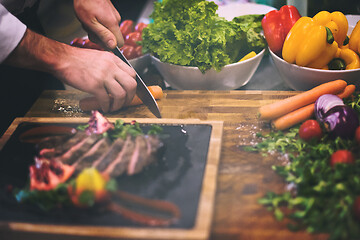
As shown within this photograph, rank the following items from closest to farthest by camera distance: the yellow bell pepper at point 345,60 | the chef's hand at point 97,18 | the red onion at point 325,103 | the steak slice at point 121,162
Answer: the steak slice at point 121,162 < the red onion at point 325,103 < the yellow bell pepper at point 345,60 < the chef's hand at point 97,18

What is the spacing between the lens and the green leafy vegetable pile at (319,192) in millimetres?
1236

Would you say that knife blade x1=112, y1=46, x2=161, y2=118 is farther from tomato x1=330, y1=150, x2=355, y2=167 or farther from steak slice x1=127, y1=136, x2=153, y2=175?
tomato x1=330, y1=150, x2=355, y2=167

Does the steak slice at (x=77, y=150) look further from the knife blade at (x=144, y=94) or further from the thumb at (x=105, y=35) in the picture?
the thumb at (x=105, y=35)

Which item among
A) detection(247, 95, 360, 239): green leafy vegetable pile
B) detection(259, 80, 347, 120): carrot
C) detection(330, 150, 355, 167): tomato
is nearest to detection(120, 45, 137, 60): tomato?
detection(259, 80, 347, 120): carrot

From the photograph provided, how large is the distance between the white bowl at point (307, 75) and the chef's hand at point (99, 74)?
0.91 meters

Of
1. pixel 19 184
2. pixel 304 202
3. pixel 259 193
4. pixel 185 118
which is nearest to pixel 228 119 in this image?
pixel 185 118

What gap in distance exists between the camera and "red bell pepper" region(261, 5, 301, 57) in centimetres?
209

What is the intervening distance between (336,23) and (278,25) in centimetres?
33

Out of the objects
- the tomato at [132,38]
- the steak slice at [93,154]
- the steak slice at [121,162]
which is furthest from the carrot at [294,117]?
the tomato at [132,38]

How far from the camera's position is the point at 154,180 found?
144 cm

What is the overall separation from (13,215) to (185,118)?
3.32 feet

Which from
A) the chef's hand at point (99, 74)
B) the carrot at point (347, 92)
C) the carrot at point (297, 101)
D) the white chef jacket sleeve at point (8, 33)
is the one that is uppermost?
the white chef jacket sleeve at point (8, 33)

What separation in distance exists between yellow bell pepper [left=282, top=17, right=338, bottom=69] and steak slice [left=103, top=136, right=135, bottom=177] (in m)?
1.08

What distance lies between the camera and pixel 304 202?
1306 mm
